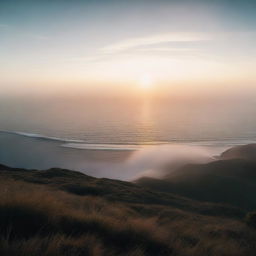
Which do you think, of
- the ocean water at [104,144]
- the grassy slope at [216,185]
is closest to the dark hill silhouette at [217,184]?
the grassy slope at [216,185]


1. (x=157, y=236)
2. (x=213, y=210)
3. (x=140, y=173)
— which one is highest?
(x=157, y=236)

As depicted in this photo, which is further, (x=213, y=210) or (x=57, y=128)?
(x=57, y=128)

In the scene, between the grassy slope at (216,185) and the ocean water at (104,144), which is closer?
the grassy slope at (216,185)

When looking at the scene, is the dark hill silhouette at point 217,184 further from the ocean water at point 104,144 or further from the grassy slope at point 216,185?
the ocean water at point 104,144

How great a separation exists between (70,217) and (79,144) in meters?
74.0

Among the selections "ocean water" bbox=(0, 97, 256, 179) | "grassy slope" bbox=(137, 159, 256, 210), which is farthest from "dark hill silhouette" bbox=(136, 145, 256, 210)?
"ocean water" bbox=(0, 97, 256, 179)

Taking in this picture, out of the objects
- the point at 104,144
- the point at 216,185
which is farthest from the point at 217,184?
the point at 104,144

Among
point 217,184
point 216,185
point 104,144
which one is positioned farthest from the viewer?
point 104,144

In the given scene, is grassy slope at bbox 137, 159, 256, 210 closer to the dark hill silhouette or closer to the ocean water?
the dark hill silhouette

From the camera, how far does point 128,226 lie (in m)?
7.06

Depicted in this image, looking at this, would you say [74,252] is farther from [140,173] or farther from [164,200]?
[140,173]

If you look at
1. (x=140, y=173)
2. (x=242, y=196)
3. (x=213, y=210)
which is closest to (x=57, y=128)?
(x=140, y=173)

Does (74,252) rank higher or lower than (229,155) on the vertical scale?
higher

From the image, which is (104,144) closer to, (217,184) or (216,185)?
(217,184)
